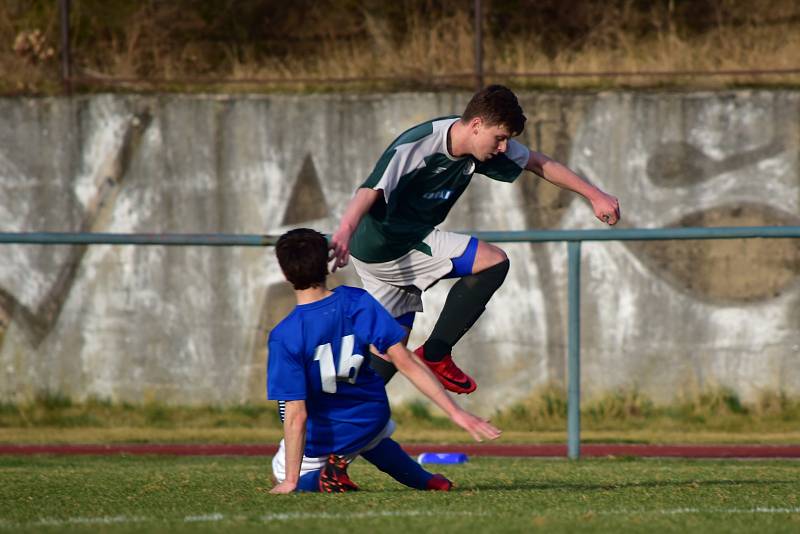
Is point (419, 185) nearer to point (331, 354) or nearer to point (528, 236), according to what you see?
point (331, 354)

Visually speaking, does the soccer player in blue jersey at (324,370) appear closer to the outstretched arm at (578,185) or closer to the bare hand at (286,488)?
the bare hand at (286,488)

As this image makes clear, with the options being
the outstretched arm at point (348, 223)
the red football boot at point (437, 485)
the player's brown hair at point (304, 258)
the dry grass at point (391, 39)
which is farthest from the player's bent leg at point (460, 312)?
the dry grass at point (391, 39)

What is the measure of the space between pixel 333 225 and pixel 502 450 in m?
2.85

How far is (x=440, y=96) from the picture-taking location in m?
11.6

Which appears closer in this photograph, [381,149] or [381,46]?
[381,149]

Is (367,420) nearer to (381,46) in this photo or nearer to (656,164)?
(656,164)

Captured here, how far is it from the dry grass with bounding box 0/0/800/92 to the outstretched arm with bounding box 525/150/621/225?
6.14 meters

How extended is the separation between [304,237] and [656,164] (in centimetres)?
664

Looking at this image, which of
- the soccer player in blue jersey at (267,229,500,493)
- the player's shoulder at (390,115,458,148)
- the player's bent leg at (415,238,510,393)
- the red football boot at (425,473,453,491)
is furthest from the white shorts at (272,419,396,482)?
the player's shoulder at (390,115,458,148)

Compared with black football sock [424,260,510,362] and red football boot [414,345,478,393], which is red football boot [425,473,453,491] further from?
black football sock [424,260,510,362]

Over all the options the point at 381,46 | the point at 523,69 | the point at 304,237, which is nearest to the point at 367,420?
the point at 304,237

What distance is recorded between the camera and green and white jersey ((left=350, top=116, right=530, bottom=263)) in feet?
20.0

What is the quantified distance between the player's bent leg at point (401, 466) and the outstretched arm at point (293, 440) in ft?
1.31

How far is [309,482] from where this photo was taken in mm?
5609
